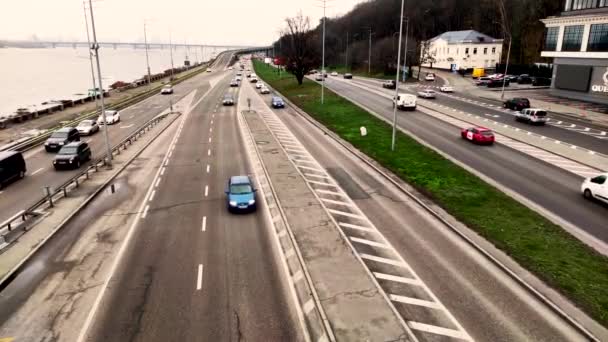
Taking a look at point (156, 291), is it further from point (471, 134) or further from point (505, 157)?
point (471, 134)

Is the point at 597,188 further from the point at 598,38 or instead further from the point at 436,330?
the point at 598,38

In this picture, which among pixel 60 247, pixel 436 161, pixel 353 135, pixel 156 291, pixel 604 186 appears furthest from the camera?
pixel 353 135

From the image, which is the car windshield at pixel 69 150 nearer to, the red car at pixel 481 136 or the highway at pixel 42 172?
the highway at pixel 42 172

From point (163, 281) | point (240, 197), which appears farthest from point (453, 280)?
point (240, 197)

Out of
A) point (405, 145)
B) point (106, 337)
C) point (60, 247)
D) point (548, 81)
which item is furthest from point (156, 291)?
point (548, 81)

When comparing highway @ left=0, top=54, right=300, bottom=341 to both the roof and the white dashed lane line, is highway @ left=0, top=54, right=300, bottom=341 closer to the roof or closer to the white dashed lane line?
the white dashed lane line

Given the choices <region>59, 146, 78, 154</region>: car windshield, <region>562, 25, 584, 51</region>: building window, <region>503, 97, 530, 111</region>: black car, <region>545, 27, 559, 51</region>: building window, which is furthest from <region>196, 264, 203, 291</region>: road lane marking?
<region>545, 27, 559, 51</region>: building window
